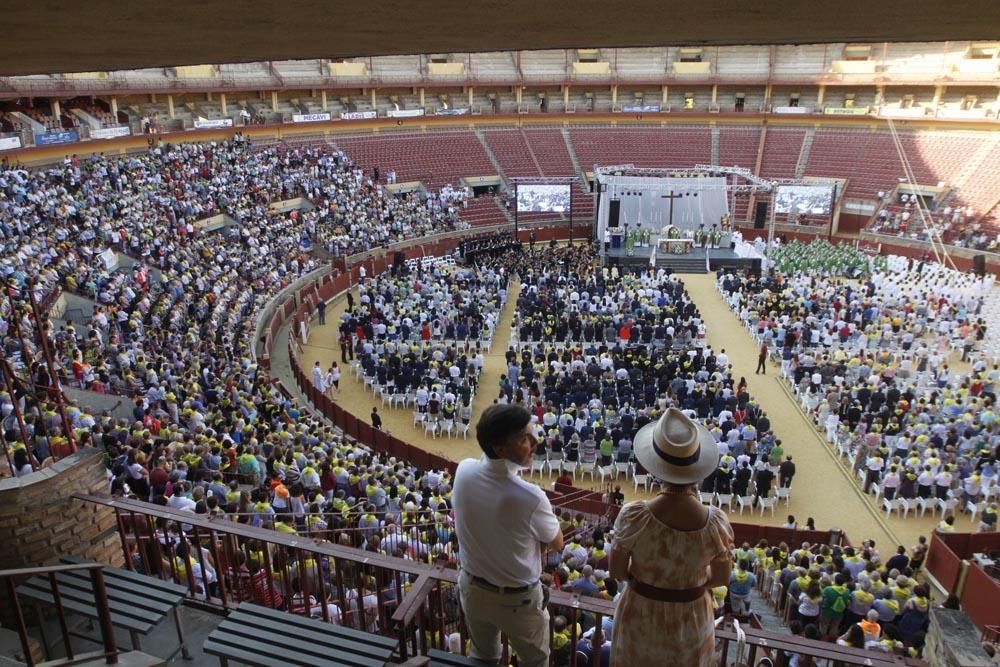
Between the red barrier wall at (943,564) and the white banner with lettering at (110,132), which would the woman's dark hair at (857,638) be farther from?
the white banner with lettering at (110,132)

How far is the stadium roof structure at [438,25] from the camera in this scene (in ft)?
9.28

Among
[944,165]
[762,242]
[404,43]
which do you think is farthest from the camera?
[944,165]

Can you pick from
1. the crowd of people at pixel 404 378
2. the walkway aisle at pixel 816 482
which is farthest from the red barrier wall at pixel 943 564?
the walkway aisle at pixel 816 482

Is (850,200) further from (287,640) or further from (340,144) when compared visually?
(287,640)

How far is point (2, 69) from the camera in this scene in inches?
182

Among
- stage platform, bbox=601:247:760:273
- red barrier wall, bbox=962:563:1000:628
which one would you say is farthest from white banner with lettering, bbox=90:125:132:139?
red barrier wall, bbox=962:563:1000:628

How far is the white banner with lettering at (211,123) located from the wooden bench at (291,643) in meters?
42.5

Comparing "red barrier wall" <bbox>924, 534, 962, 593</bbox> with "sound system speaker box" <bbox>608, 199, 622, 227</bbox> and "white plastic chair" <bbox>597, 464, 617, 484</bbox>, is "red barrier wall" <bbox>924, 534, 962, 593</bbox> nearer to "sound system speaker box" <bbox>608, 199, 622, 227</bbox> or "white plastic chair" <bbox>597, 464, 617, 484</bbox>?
"white plastic chair" <bbox>597, 464, 617, 484</bbox>

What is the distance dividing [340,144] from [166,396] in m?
34.1

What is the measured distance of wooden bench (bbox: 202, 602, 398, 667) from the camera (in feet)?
Answer: 14.0

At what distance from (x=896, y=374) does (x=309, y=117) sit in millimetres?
37937

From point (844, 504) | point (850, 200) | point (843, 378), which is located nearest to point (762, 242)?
point (850, 200)

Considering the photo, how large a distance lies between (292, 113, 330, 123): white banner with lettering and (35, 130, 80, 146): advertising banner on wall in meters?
14.3

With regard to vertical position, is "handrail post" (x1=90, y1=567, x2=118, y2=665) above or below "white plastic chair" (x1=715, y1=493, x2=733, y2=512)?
above
